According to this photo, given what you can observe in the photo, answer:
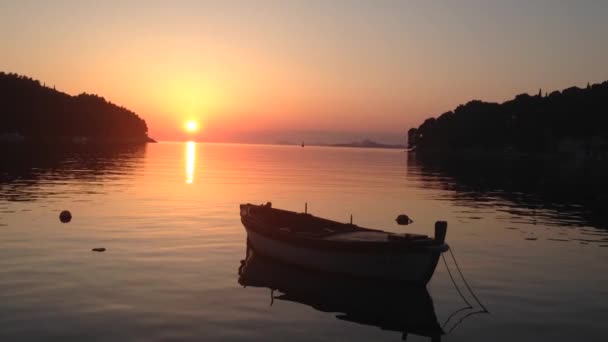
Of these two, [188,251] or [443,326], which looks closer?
[443,326]

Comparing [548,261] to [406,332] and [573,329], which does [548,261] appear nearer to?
[573,329]

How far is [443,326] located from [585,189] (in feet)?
219

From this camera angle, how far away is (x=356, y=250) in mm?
22016

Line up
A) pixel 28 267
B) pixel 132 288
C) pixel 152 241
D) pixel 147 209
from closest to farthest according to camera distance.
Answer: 1. pixel 132 288
2. pixel 28 267
3. pixel 152 241
4. pixel 147 209

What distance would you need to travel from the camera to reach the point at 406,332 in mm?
17609

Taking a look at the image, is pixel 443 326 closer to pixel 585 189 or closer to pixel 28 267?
pixel 28 267

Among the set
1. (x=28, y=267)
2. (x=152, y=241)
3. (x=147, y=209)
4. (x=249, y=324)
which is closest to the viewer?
(x=249, y=324)

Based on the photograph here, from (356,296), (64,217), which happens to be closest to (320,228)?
(356,296)

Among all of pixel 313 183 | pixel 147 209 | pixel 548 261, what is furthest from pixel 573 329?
pixel 313 183

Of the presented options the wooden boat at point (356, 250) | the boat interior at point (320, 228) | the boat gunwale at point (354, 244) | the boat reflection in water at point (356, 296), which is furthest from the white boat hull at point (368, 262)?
the boat interior at point (320, 228)

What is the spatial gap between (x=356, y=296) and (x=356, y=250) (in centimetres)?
182

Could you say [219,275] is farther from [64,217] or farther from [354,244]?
[64,217]

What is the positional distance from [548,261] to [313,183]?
51052 mm

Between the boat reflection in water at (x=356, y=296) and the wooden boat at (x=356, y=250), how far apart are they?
0.45 metres
